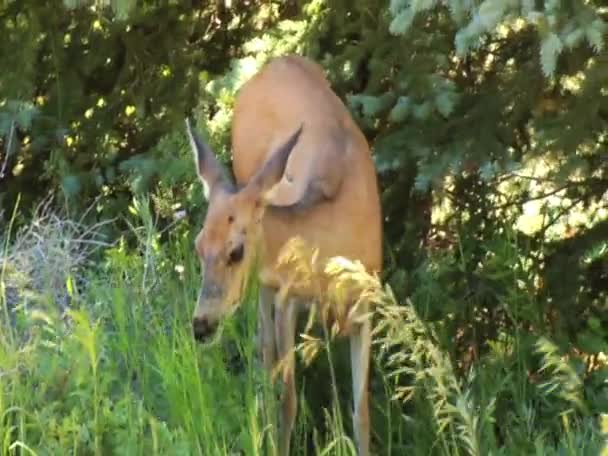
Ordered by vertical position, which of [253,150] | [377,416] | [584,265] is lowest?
[377,416]

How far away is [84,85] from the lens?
7121 millimetres

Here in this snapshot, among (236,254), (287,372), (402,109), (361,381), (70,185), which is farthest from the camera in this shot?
(70,185)

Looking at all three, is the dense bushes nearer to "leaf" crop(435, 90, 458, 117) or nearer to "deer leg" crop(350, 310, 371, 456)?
"leaf" crop(435, 90, 458, 117)

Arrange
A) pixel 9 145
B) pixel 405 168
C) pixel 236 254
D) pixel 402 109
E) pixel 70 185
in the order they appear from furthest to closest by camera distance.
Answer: pixel 70 185, pixel 9 145, pixel 405 168, pixel 402 109, pixel 236 254

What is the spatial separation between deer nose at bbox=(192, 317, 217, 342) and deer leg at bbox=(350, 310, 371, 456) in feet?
2.55

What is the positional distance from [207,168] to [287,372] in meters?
0.85

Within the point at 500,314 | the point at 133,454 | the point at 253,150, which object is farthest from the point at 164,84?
the point at 133,454

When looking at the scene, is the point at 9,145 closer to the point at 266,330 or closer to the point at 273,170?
the point at 266,330

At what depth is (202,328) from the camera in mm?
4543

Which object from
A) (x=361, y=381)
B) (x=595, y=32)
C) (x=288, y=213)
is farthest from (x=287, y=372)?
(x=595, y=32)

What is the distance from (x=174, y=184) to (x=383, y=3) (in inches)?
56.2

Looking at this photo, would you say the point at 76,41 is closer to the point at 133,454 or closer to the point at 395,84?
the point at 395,84

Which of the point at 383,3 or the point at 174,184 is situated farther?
the point at 174,184

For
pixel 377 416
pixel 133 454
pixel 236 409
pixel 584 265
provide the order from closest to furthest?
pixel 133 454 → pixel 236 409 → pixel 377 416 → pixel 584 265
